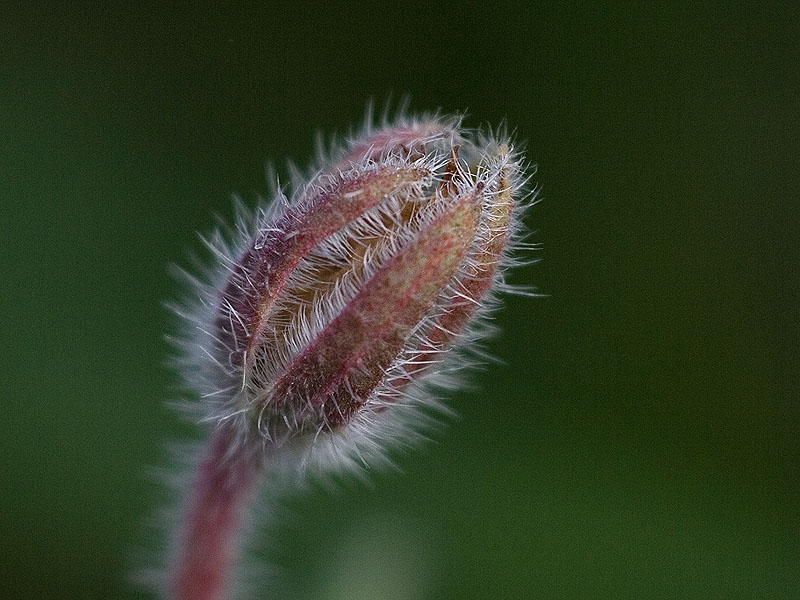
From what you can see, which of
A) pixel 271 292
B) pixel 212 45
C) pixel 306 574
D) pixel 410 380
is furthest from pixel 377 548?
pixel 212 45

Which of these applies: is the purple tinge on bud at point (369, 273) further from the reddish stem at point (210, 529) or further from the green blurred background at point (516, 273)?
the green blurred background at point (516, 273)

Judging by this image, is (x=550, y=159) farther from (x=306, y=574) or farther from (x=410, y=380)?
(x=410, y=380)

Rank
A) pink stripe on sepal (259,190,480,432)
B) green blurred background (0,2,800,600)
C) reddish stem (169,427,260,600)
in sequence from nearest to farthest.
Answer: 1. pink stripe on sepal (259,190,480,432)
2. reddish stem (169,427,260,600)
3. green blurred background (0,2,800,600)

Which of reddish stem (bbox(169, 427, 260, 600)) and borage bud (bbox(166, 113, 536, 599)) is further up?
borage bud (bbox(166, 113, 536, 599))

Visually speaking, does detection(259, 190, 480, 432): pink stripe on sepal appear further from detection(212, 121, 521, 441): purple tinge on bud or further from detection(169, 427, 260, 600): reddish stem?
detection(169, 427, 260, 600): reddish stem

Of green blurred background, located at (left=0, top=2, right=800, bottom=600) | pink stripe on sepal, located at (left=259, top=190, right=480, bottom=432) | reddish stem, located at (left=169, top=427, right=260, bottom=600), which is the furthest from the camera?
green blurred background, located at (left=0, top=2, right=800, bottom=600)

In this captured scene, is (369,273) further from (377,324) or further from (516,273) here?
(516,273)

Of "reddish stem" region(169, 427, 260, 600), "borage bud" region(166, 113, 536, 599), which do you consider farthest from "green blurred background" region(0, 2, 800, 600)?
"borage bud" region(166, 113, 536, 599)
